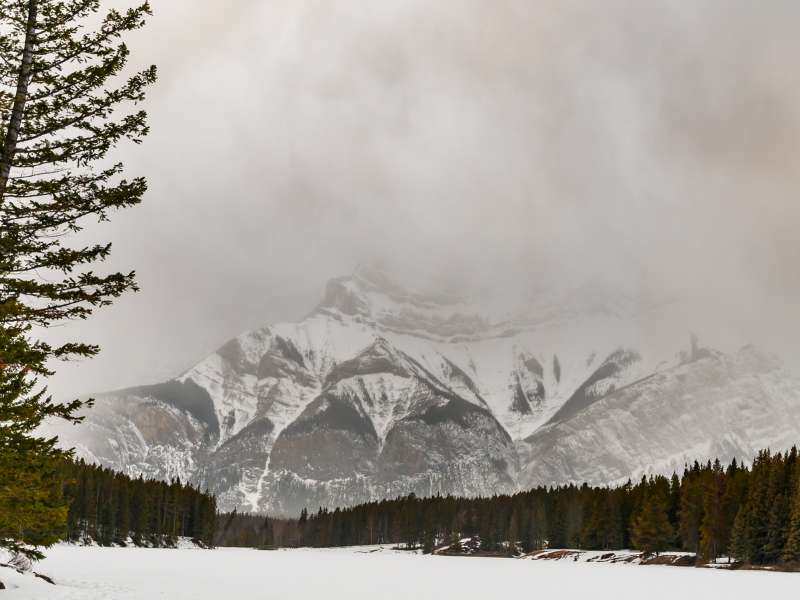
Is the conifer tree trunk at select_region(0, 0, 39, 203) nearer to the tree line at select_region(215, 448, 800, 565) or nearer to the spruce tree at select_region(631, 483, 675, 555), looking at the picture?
the tree line at select_region(215, 448, 800, 565)

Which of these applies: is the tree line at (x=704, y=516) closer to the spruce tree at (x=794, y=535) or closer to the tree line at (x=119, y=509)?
the spruce tree at (x=794, y=535)

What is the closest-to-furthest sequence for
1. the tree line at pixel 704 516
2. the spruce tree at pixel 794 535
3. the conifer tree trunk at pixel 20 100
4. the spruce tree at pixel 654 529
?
the conifer tree trunk at pixel 20 100
the spruce tree at pixel 794 535
the tree line at pixel 704 516
the spruce tree at pixel 654 529

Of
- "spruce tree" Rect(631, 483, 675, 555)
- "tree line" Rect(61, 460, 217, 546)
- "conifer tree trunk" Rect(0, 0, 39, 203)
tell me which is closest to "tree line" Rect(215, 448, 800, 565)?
"spruce tree" Rect(631, 483, 675, 555)

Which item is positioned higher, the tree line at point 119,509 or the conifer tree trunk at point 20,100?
the conifer tree trunk at point 20,100

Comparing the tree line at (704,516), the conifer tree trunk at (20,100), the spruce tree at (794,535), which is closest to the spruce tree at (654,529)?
the tree line at (704,516)

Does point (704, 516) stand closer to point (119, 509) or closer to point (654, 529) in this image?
point (654, 529)

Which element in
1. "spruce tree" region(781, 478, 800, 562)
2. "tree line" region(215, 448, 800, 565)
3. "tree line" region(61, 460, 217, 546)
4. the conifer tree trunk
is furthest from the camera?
"tree line" region(61, 460, 217, 546)

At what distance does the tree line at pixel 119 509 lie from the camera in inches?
6073

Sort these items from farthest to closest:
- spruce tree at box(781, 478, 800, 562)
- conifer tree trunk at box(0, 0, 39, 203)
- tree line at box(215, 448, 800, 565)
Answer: tree line at box(215, 448, 800, 565), spruce tree at box(781, 478, 800, 562), conifer tree trunk at box(0, 0, 39, 203)

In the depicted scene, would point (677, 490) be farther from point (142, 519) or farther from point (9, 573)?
point (9, 573)

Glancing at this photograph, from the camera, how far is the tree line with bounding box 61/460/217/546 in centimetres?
15425

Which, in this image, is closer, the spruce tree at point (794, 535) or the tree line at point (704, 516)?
the spruce tree at point (794, 535)

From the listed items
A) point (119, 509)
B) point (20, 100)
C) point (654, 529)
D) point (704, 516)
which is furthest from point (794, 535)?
point (119, 509)

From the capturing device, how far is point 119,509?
550ft
